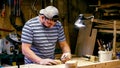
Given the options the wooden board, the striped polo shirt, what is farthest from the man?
the wooden board

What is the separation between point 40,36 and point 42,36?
0.02 m

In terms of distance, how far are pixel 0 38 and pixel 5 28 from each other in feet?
0.59

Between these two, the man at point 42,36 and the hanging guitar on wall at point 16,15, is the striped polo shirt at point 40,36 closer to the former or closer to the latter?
the man at point 42,36

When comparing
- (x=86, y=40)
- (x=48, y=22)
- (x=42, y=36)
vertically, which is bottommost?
(x=86, y=40)

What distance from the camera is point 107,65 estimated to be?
257cm

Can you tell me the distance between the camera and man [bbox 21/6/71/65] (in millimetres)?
2678

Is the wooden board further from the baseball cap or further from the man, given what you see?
the baseball cap

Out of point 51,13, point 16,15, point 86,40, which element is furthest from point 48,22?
point 86,40

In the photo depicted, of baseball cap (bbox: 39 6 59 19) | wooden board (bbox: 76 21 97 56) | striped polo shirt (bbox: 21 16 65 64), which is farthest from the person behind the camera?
wooden board (bbox: 76 21 97 56)

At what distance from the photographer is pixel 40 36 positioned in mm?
2820

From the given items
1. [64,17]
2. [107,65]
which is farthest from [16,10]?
[107,65]

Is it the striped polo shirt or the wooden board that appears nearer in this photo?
the striped polo shirt

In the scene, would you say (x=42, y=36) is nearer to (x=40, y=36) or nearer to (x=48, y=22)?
(x=40, y=36)

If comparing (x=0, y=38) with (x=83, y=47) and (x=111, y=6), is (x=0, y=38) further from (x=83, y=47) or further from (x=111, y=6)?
(x=111, y=6)
